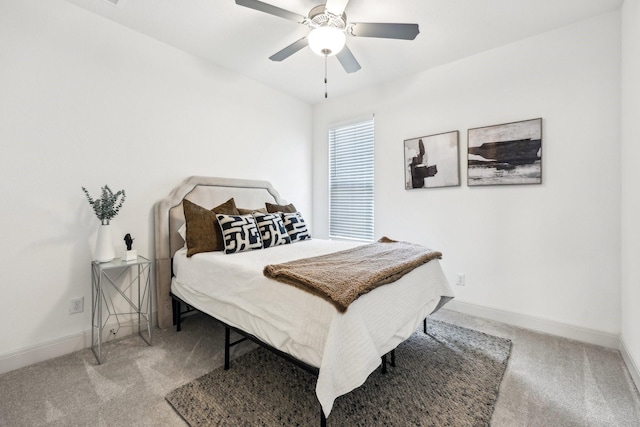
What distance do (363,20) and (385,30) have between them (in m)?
0.52

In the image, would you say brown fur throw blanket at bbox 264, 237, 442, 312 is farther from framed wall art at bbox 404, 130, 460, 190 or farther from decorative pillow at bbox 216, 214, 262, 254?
framed wall art at bbox 404, 130, 460, 190

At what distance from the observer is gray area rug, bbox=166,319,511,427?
4.93 ft

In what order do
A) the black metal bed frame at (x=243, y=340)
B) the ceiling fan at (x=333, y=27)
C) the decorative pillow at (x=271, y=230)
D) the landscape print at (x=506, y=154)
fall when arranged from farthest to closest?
1. the decorative pillow at (x=271, y=230)
2. the landscape print at (x=506, y=154)
3. the ceiling fan at (x=333, y=27)
4. the black metal bed frame at (x=243, y=340)

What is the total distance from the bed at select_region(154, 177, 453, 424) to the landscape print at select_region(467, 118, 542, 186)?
4.01 feet

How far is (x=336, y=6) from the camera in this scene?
75.7 inches

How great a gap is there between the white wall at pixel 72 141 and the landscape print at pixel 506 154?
2902 millimetres

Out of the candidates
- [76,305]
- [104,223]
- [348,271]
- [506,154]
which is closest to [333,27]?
[348,271]

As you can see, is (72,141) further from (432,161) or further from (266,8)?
(432,161)

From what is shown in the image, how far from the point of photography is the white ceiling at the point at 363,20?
2189 millimetres

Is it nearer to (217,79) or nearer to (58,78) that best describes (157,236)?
(58,78)

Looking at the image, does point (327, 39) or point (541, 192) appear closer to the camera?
point (327, 39)

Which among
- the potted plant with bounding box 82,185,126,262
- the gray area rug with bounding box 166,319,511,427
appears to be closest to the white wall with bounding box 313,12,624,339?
the gray area rug with bounding box 166,319,511,427

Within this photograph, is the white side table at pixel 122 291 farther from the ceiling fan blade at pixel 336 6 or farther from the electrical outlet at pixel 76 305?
the ceiling fan blade at pixel 336 6

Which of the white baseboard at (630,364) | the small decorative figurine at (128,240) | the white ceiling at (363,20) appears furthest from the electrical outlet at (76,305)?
the white baseboard at (630,364)
